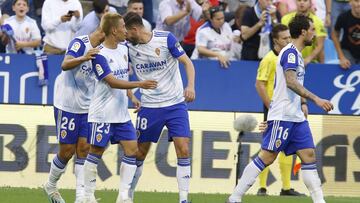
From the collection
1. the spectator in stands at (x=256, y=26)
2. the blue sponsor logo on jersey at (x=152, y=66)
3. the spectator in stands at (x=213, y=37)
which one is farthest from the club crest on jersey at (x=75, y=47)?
the spectator in stands at (x=256, y=26)

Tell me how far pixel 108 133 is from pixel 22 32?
633 cm

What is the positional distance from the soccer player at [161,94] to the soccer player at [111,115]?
475 mm

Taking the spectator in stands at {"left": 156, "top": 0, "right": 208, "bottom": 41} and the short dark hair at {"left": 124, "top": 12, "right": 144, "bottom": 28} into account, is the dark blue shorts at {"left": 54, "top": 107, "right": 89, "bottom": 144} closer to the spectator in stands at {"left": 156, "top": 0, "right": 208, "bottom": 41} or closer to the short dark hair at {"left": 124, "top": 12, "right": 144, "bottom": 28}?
the short dark hair at {"left": 124, "top": 12, "right": 144, "bottom": 28}

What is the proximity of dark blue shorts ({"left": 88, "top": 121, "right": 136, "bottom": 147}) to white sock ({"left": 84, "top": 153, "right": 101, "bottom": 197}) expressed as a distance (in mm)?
183

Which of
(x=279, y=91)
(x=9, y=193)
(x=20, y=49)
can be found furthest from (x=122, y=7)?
(x=279, y=91)

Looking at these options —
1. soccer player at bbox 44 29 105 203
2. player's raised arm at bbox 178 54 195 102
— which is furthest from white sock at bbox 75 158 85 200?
player's raised arm at bbox 178 54 195 102

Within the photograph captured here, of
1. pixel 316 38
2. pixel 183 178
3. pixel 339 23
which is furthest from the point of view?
pixel 339 23

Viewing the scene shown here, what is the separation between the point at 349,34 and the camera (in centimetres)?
1856

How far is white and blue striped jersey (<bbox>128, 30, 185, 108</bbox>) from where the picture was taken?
13.5m

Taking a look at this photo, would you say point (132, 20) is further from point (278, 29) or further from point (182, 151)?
point (278, 29)

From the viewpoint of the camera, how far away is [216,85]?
18328 mm

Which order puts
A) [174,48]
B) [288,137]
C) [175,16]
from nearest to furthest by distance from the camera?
[288,137] → [174,48] → [175,16]

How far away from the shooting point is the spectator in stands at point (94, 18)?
1825 cm

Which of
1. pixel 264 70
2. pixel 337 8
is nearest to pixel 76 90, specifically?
pixel 264 70
